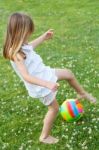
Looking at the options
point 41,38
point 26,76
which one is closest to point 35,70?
point 26,76

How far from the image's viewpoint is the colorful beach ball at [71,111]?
27.3 ft

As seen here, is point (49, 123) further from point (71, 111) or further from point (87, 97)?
point (87, 97)

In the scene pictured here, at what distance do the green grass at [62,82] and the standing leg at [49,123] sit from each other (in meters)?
0.13

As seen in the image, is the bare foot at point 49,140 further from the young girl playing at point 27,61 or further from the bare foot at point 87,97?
the bare foot at point 87,97

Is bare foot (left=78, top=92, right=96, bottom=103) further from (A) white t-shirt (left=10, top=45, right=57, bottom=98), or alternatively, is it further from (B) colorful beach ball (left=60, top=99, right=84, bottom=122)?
(A) white t-shirt (left=10, top=45, right=57, bottom=98)

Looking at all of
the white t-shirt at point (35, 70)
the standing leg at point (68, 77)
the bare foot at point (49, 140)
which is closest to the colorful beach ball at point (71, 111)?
the standing leg at point (68, 77)

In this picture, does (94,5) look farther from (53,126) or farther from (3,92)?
(53,126)

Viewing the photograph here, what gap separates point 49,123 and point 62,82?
293 cm

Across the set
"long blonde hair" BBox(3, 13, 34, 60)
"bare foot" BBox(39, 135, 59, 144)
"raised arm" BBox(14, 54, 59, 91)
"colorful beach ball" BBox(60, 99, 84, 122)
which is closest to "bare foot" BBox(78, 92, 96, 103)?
"colorful beach ball" BBox(60, 99, 84, 122)

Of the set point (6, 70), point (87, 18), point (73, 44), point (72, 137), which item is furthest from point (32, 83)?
point (87, 18)

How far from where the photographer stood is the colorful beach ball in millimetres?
8328

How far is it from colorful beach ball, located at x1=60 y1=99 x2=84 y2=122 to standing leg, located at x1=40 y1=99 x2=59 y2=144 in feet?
1.07

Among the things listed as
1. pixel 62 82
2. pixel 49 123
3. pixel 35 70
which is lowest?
pixel 62 82

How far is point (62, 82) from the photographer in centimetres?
A: 1098
